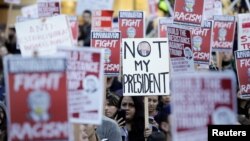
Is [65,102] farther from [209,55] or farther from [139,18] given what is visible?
[139,18]

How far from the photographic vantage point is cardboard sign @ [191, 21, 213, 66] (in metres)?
10.8

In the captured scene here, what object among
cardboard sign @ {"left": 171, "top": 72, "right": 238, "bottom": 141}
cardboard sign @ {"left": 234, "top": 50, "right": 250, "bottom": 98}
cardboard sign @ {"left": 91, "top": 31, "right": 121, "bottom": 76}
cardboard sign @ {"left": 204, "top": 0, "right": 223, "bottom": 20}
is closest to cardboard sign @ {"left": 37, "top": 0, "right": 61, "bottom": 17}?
cardboard sign @ {"left": 204, "top": 0, "right": 223, "bottom": 20}

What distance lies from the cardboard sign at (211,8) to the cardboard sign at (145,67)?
3626 mm

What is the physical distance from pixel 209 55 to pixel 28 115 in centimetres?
560

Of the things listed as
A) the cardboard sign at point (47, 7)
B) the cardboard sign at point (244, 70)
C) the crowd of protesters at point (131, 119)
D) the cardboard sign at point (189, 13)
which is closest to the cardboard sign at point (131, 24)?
the crowd of protesters at point (131, 119)

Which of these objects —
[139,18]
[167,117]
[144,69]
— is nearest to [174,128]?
[144,69]

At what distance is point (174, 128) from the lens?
203 inches

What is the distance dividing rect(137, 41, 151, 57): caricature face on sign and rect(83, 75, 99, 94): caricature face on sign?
341 cm

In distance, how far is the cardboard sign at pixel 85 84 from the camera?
18.9 feet

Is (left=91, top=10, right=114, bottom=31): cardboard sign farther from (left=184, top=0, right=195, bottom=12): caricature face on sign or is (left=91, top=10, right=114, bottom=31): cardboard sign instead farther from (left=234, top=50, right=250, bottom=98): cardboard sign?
(left=234, top=50, right=250, bottom=98): cardboard sign

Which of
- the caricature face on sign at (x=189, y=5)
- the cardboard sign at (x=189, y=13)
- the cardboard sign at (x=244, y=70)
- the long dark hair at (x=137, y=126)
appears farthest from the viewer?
the caricature face on sign at (x=189, y=5)

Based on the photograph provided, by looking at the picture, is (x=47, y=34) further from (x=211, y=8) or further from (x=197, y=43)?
(x=211, y=8)

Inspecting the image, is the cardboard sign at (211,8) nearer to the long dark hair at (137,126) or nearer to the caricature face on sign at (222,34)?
the caricature face on sign at (222,34)

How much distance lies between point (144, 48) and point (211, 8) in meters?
3.96
